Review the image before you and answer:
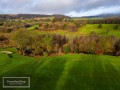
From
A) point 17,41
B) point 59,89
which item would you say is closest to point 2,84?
point 59,89

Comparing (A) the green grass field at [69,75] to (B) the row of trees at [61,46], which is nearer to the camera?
(A) the green grass field at [69,75]

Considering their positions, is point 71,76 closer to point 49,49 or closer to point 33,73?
point 33,73

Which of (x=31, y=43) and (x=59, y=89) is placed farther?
(x=31, y=43)

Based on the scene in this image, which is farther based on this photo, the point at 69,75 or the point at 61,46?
the point at 61,46

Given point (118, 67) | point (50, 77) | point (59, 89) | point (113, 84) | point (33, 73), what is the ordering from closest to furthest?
point (59, 89) → point (113, 84) → point (50, 77) → point (33, 73) → point (118, 67)

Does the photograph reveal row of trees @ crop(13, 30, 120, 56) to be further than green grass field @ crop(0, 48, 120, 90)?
Yes

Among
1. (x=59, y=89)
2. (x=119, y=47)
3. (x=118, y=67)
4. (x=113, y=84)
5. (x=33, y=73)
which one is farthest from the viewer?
(x=119, y=47)

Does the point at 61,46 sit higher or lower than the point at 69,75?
lower

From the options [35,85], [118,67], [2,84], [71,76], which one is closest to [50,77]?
[71,76]
